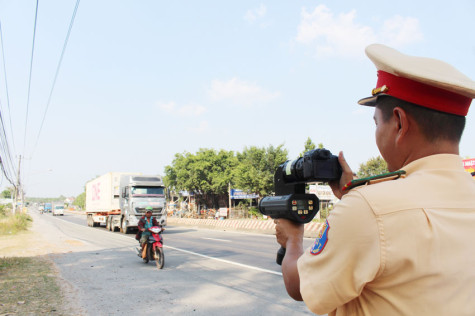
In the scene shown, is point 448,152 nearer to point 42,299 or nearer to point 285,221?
point 285,221

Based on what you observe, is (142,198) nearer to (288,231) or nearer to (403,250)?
(288,231)

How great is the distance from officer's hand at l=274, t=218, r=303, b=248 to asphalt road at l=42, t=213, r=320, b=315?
165 inches

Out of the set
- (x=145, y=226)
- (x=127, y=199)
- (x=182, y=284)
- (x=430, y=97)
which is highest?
(x=430, y=97)

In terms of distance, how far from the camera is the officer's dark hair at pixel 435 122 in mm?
1235

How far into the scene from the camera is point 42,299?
623cm

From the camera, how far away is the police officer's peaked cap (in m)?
1.18

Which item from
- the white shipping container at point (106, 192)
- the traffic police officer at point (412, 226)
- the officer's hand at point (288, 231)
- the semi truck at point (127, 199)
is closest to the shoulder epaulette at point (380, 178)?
the traffic police officer at point (412, 226)

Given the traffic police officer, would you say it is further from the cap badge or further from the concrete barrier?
the concrete barrier

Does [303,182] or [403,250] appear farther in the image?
[303,182]

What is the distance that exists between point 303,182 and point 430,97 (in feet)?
2.01

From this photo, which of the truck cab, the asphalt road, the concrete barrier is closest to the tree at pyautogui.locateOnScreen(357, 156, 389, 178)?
the concrete barrier

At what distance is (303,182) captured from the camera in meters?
1.63

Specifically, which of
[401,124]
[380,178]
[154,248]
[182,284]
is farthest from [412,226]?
[154,248]

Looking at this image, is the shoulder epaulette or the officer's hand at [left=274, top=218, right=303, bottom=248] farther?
the officer's hand at [left=274, top=218, right=303, bottom=248]
